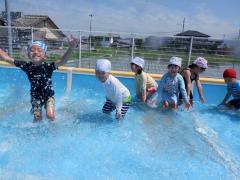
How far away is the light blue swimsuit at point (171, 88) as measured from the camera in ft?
18.9

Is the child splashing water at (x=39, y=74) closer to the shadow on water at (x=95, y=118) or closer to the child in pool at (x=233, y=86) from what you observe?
the shadow on water at (x=95, y=118)

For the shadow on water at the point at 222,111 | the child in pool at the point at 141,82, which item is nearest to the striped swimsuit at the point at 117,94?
the child in pool at the point at 141,82

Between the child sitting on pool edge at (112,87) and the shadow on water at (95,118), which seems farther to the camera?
the shadow on water at (95,118)

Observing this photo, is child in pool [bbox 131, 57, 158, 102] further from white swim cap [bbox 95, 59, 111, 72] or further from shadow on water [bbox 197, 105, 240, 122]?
shadow on water [bbox 197, 105, 240, 122]

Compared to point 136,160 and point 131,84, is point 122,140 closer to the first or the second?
point 136,160

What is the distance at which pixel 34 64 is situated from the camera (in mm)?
4906

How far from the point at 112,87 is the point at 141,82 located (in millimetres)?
1037

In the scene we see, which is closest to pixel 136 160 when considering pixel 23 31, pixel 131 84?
pixel 131 84

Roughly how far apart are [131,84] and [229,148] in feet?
12.2

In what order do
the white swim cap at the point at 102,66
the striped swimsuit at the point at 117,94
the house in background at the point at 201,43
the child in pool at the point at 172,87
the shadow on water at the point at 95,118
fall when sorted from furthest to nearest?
the house in background at the point at 201,43, the child in pool at the point at 172,87, the shadow on water at the point at 95,118, the striped swimsuit at the point at 117,94, the white swim cap at the point at 102,66

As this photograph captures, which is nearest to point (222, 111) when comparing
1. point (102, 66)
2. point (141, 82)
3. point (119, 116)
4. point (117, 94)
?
point (141, 82)

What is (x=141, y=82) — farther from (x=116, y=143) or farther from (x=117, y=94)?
(x=116, y=143)

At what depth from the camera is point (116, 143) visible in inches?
182

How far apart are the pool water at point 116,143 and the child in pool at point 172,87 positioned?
23 centimetres
